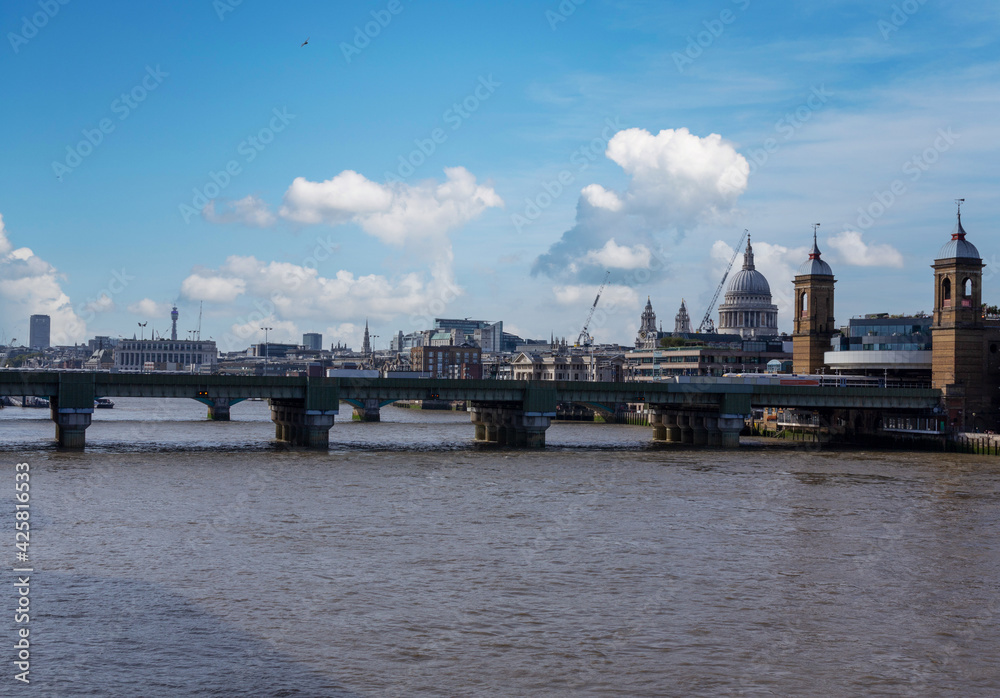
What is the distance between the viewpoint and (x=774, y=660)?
28.9m

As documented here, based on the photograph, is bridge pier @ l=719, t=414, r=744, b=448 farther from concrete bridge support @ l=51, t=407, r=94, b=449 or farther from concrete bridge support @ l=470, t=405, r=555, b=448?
concrete bridge support @ l=51, t=407, r=94, b=449

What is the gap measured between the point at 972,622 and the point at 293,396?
77.0 metres

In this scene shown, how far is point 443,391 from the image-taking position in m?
108

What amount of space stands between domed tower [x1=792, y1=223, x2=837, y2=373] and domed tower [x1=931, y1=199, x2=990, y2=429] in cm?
2813

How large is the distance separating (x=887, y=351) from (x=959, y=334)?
16.0m

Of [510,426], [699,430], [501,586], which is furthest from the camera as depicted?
[699,430]

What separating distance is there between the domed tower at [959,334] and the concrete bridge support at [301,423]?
2593 inches

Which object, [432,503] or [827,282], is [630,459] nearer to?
[432,503]

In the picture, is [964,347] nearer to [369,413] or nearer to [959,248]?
[959,248]

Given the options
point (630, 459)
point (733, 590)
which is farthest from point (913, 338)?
point (733, 590)

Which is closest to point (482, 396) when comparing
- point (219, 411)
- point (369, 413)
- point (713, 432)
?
point (713, 432)

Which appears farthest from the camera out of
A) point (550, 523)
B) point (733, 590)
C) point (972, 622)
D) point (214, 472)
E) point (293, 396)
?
point (293, 396)

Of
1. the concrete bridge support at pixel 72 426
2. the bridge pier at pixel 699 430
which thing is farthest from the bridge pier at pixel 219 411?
the bridge pier at pixel 699 430

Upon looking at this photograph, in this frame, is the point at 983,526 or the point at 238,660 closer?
the point at 238,660
